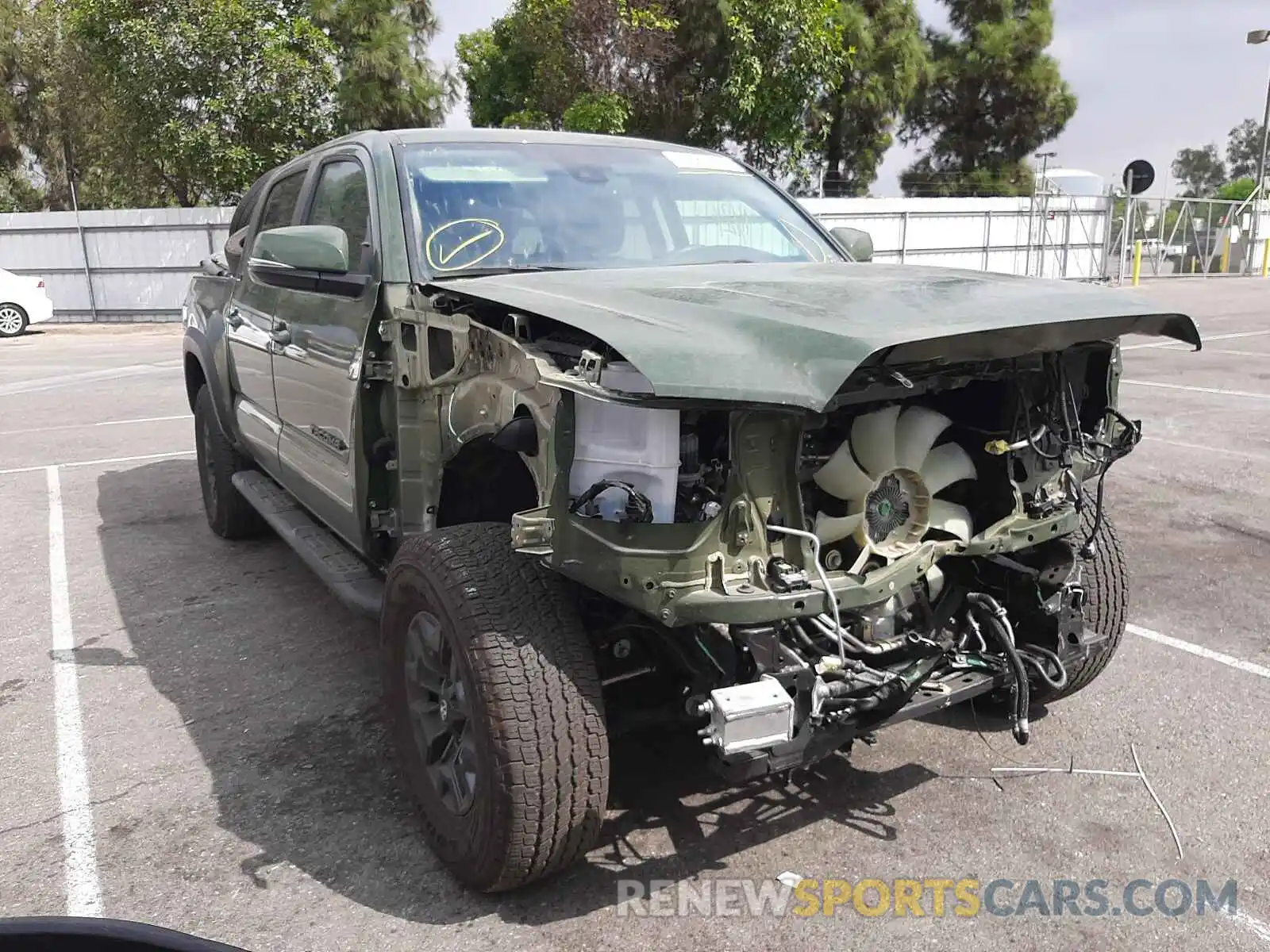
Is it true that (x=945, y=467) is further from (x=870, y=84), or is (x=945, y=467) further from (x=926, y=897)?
(x=870, y=84)

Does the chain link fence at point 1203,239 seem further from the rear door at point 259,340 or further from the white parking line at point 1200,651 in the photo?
the rear door at point 259,340

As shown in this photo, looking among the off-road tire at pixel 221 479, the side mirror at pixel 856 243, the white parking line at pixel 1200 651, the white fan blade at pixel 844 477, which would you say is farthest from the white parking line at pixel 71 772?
the white parking line at pixel 1200 651

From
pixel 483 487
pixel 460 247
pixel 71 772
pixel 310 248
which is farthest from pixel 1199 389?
pixel 71 772

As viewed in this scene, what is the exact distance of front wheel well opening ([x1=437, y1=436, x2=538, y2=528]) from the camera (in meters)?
3.19

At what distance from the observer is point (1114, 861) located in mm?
2855

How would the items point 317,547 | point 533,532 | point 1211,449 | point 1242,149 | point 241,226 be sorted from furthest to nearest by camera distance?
point 1242,149 < point 1211,449 < point 241,226 < point 317,547 < point 533,532

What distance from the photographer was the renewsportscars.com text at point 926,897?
105 inches

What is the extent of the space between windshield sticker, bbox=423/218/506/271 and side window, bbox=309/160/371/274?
227 mm

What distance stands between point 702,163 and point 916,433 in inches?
80.5

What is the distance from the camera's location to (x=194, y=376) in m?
6.42

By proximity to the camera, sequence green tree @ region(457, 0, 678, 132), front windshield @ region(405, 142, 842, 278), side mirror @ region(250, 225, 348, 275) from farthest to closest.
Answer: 1. green tree @ region(457, 0, 678, 132)
2. front windshield @ region(405, 142, 842, 278)
3. side mirror @ region(250, 225, 348, 275)

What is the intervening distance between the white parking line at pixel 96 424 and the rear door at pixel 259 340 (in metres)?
5.29

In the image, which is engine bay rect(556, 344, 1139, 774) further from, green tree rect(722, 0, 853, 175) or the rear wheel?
the rear wheel

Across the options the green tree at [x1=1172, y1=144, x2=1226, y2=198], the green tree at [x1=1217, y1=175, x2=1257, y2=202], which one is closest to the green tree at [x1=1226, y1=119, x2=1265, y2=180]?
the green tree at [x1=1172, y1=144, x2=1226, y2=198]
